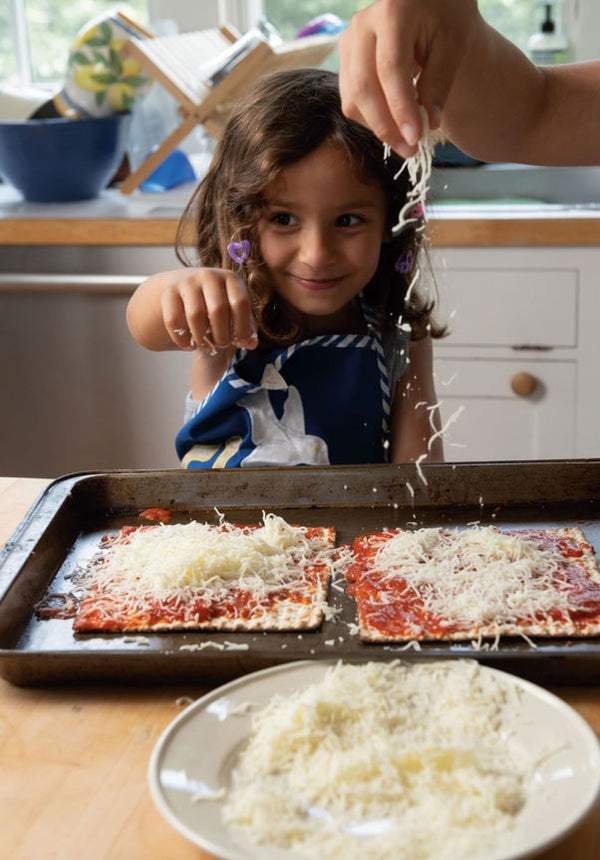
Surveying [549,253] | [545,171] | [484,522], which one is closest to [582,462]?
[484,522]

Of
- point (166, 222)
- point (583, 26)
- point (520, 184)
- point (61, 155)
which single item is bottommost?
point (520, 184)

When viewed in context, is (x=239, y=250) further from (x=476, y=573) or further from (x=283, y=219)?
(x=476, y=573)

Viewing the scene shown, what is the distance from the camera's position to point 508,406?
97.5 inches

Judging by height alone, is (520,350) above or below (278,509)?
below

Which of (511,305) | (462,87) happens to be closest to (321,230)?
(462,87)

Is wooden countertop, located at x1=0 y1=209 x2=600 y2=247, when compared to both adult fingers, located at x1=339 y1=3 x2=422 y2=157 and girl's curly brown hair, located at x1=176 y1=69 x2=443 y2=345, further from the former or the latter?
adult fingers, located at x1=339 y1=3 x2=422 y2=157

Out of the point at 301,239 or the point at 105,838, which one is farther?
the point at 301,239

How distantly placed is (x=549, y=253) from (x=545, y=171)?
0.58 m

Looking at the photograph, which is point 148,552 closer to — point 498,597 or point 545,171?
point 498,597

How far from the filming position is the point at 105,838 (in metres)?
0.76

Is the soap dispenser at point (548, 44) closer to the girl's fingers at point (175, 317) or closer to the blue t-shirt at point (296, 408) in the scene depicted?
the blue t-shirt at point (296, 408)

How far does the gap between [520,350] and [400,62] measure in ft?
4.72

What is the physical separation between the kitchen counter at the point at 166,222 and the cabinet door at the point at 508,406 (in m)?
0.28

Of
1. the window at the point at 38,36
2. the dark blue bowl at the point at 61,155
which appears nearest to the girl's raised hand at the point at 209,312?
the dark blue bowl at the point at 61,155
